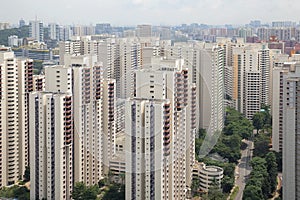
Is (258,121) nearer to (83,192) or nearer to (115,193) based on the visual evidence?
(115,193)

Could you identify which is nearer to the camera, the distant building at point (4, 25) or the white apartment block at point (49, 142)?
the white apartment block at point (49, 142)

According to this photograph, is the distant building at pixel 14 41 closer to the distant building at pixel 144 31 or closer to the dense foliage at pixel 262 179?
the distant building at pixel 144 31

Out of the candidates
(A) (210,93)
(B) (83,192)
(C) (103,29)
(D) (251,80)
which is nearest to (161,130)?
(B) (83,192)

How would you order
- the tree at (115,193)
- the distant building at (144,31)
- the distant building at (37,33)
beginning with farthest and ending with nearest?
the distant building at (37,33) < the distant building at (144,31) < the tree at (115,193)

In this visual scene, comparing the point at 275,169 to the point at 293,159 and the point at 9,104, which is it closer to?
the point at 293,159

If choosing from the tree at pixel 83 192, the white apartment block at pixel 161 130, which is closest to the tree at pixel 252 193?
the white apartment block at pixel 161 130

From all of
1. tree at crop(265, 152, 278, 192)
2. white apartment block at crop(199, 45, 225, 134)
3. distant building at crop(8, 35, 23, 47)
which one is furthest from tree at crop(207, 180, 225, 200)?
distant building at crop(8, 35, 23, 47)

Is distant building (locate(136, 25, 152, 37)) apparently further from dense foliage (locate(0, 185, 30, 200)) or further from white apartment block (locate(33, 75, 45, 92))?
dense foliage (locate(0, 185, 30, 200))
